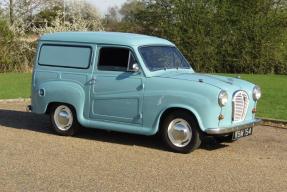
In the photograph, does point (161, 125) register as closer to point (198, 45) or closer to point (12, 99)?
point (12, 99)

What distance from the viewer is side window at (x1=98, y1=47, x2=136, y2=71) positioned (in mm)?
9075

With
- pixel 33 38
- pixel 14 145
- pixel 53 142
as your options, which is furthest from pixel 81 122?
pixel 33 38

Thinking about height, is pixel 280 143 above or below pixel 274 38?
below

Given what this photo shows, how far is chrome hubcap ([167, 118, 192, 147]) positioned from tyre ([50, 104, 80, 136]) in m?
1.91

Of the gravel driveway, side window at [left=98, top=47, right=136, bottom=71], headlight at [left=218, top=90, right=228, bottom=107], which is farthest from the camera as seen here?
side window at [left=98, top=47, right=136, bottom=71]

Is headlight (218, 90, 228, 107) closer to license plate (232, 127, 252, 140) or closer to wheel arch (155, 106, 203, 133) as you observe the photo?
wheel arch (155, 106, 203, 133)

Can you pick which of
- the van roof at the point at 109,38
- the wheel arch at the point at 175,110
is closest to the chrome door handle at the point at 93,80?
the van roof at the point at 109,38

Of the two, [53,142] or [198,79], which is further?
[53,142]

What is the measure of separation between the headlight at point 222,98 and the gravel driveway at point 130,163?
78cm

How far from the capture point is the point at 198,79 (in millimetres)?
8609

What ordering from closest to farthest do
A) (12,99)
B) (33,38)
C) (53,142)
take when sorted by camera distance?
(53,142), (12,99), (33,38)

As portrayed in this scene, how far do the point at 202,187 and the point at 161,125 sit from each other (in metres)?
2.32

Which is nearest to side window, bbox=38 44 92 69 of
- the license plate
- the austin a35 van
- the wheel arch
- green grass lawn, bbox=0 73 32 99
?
the austin a35 van

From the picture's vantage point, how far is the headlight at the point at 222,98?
8.18m
